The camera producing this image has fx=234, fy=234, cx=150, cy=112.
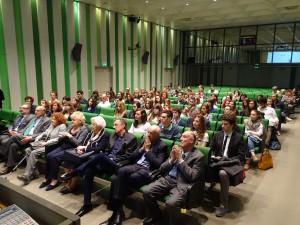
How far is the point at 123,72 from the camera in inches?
461

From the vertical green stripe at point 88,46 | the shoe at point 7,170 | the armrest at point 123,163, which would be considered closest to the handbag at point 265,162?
the armrest at point 123,163

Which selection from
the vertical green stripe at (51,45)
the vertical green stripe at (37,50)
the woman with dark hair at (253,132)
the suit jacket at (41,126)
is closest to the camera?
the woman with dark hair at (253,132)

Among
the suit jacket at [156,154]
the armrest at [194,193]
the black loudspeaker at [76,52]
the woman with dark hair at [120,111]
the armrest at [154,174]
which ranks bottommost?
the armrest at [194,193]

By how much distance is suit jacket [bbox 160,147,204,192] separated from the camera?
254 centimetres

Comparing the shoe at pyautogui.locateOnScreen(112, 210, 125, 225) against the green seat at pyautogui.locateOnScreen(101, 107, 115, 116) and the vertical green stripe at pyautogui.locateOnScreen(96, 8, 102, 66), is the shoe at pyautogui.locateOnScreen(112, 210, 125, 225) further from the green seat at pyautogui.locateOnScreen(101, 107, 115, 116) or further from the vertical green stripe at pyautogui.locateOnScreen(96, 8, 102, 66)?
the vertical green stripe at pyautogui.locateOnScreen(96, 8, 102, 66)

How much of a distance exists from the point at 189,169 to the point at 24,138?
2.99 m

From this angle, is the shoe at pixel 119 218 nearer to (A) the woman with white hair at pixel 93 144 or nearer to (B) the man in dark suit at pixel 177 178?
(B) the man in dark suit at pixel 177 178

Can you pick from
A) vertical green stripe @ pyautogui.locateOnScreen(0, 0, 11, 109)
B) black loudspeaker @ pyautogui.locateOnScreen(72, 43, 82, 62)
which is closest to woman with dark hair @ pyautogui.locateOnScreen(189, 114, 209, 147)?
vertical green stripe @ pyautogui.locateOnScreen(0, 0, 11, 109)

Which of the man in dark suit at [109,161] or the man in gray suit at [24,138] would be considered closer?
the man in dark suit at [109,161]

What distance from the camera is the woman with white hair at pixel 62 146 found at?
347 cm

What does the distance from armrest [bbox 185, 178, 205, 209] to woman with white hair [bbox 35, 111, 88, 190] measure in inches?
74.4

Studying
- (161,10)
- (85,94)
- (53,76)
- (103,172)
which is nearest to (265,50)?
(161,10)

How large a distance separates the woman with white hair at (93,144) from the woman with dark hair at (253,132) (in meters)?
2.46

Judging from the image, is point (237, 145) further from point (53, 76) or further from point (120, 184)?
point (53, 76)
